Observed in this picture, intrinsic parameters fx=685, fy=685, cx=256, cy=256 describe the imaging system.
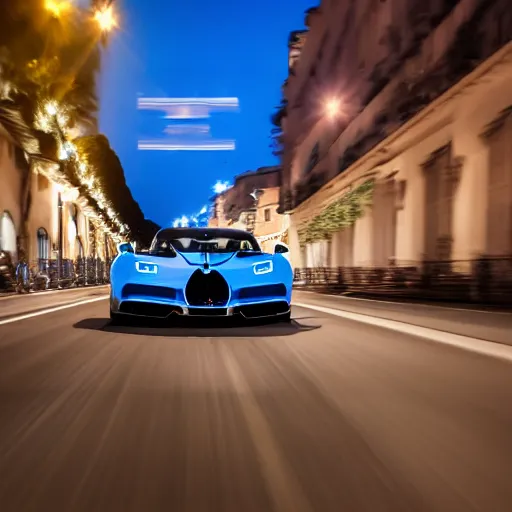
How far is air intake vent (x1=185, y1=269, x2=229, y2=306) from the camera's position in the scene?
28.5 feet

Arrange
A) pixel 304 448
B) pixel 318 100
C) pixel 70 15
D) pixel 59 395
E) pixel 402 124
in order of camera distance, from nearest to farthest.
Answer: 1. pixel 304 448
2. pixel 59 395
3. pixel 402 124
4. pixel 70 15
5. pixel 318 100

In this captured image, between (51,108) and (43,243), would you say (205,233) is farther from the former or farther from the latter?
(43,243)

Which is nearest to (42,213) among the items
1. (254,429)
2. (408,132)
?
(408,132)

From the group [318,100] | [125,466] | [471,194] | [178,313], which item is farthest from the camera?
[318,100]

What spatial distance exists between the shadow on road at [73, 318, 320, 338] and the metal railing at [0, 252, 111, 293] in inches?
742

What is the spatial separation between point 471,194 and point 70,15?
23.7 metres

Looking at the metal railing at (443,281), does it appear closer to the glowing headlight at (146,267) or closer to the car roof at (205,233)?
the car roof at (205,233)

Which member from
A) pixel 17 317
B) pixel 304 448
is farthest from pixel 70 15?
pixel 304 448

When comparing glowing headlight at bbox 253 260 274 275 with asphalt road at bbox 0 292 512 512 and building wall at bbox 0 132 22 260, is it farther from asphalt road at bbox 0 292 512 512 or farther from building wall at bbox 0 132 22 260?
building wall at bbox 0 132 22 260

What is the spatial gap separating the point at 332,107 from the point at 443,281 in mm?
26712

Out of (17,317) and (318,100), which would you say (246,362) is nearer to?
(17,317)

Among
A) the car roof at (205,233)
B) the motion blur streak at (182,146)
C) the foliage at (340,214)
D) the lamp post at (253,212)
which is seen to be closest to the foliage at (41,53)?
the motion blur streak at (182,146)

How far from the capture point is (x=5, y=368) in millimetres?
5988

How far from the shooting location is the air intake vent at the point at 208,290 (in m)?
8.70
